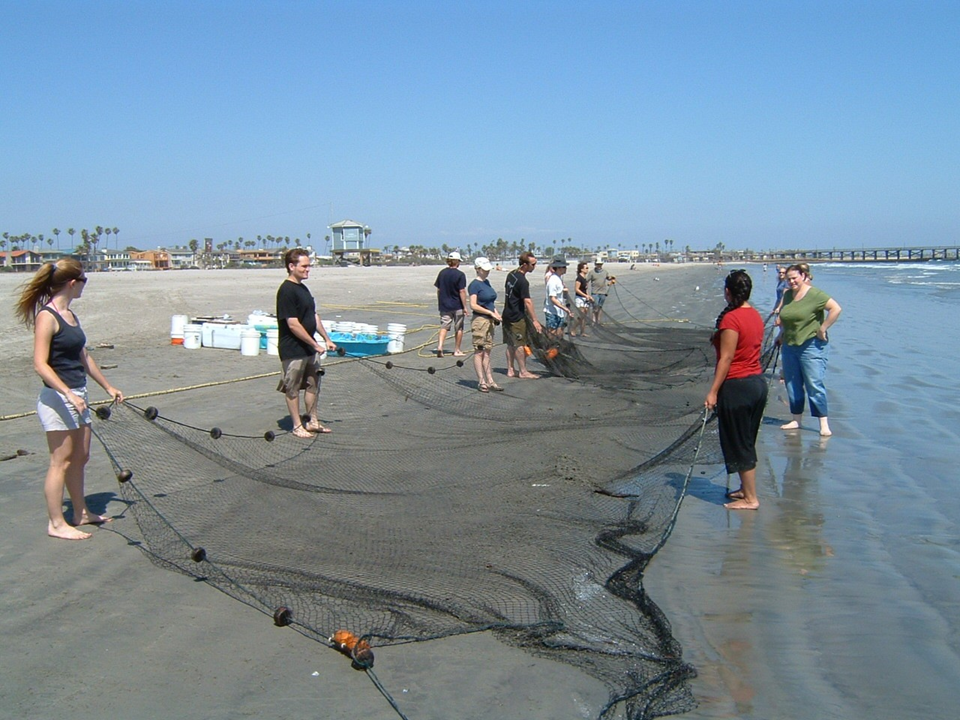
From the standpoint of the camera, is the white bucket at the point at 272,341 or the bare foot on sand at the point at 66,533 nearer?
the bare foot on sand at the point at 66,533

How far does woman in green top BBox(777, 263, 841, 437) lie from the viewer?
7551mm

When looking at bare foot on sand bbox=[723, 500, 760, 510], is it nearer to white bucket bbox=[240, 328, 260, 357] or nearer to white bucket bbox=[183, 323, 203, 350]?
white bucket bbox=[240, 328, 260, 357]

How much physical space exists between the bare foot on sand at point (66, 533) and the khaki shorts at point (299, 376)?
251cm

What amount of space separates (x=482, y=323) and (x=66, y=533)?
5889 mm

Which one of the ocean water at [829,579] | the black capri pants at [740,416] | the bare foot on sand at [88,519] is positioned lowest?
the ocean water at [829,579]

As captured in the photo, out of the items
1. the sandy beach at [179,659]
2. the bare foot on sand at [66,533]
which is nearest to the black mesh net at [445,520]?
the sandy beach at [179,659]

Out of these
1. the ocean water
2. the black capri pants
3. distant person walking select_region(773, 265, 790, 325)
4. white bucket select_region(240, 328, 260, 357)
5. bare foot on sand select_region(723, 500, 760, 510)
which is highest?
distant person walking select_region(773, 265, 790, 325)

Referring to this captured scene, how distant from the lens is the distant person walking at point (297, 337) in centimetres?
706

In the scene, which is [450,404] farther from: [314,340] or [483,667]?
[483,667]

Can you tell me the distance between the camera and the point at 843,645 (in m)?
3.93

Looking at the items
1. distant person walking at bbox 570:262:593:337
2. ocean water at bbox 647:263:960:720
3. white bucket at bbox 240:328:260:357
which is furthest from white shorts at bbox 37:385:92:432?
distant person walking at bbox 570:262:593:337

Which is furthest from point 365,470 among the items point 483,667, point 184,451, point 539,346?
point 539,346

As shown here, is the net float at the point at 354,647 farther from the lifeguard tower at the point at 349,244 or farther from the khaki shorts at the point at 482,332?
the lifeguard tower at the point at 349,244

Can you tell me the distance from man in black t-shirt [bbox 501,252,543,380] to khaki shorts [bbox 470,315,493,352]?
1.74 ft
